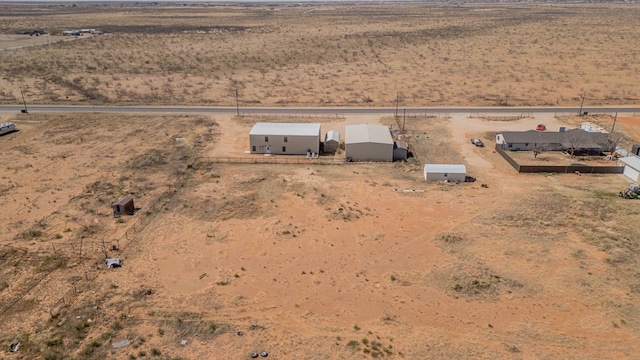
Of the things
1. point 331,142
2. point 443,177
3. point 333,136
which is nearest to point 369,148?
point 331,142

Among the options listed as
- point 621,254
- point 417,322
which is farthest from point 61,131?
point 621,254

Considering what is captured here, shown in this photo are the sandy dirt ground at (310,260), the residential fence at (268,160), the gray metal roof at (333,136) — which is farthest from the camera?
the gray metal roof at (333,136)

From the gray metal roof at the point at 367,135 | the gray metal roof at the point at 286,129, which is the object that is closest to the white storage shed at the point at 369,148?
the gray metal roof at the point at 367,135

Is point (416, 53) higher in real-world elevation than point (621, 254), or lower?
higher

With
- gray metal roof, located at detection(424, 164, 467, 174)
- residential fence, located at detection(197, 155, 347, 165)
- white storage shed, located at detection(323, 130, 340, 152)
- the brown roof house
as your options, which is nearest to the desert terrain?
residential fence, located at detection(197, 155, 347, 165)

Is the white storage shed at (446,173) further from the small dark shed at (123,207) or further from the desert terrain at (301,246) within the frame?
the small dark shed at (123,207)

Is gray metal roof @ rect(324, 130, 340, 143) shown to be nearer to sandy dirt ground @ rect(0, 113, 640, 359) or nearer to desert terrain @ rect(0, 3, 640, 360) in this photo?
desert terrain @ rect(0, 3, 640, 360)

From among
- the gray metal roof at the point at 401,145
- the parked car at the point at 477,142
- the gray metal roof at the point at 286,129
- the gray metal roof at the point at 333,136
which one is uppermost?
the gray metal roof at the point at 286,129

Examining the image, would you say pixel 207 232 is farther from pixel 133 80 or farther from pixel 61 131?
pixel 133 80
